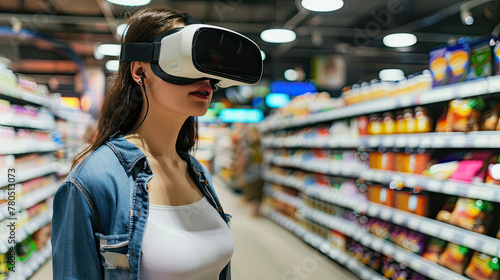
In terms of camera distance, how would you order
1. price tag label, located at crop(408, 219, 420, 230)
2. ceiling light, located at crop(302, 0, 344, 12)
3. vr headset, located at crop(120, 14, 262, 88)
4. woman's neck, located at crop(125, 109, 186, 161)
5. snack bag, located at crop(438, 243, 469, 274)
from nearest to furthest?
vr headset, located at crop(120, 14, 262, 88) → woman's neck, located at crop(125, 109, 186, 161) → snack bag, located at crop(438, 243, 469, 274) → price tag label, located at crop(408, 219, 420, 230) → ceiling light, located at crop(302, 0, 344, 12)

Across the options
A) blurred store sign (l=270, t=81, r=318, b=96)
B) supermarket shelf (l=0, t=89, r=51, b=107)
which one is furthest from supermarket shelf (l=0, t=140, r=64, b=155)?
blurred store sign (l=270, t=81, r=318, b=96)

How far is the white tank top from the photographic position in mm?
917

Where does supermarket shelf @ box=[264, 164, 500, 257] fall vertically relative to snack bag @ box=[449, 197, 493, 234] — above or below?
below

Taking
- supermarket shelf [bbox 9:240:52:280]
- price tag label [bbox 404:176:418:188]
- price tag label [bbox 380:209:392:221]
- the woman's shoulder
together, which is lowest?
supermarket shelf [bbox 9:240:52:280]

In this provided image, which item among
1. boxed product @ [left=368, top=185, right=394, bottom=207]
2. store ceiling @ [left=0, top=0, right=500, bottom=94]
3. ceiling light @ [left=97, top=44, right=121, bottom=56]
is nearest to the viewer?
ceiling light @ [left=97, top=44, right=121, bottom=56]

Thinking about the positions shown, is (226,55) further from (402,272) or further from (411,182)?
(402,272)

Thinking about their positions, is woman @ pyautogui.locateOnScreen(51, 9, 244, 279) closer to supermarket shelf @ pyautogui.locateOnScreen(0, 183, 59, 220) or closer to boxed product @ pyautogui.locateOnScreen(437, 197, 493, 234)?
boxed product @ pyautogui.locateOnScreen(437, 197, 493, 234)

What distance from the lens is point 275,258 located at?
3.95 m

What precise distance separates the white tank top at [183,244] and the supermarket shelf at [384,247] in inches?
79.5

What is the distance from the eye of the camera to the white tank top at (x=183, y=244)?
92 cm

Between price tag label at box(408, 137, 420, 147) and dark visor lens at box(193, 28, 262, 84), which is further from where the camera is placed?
price tag label at box(408, 137, 420, 147)

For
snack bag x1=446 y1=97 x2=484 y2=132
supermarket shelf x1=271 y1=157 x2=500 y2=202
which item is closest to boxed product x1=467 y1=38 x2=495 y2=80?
snack bag x1=446 y1=97 x2=484 y2=132

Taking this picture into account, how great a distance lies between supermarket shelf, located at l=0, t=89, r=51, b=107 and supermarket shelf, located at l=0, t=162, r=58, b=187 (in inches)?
26.4

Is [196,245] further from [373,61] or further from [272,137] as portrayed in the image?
[373,61]
